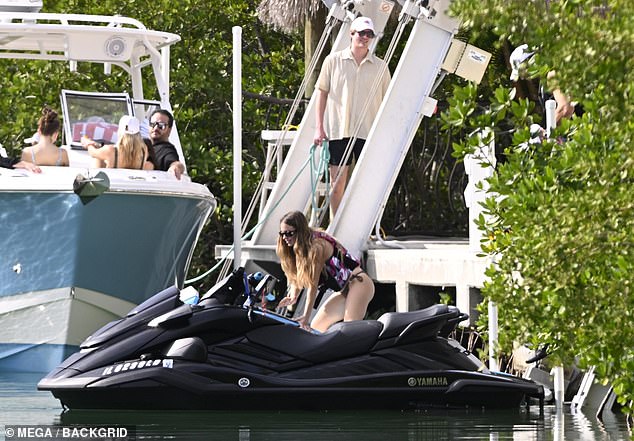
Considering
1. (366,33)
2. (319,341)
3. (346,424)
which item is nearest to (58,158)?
(366,33)

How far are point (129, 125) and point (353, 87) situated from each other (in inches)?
89.9

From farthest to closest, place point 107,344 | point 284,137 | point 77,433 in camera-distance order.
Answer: point 284,137 → point 107,344 → point 77,433

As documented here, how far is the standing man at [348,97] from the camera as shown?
1568 cm

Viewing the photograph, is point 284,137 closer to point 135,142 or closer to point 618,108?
point 135,142

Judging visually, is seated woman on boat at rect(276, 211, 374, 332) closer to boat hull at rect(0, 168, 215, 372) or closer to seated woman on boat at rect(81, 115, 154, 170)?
boat hull at rect(0, 168, 215, 372)

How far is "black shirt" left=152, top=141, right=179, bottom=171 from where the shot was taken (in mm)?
16531

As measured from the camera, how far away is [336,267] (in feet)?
37.8

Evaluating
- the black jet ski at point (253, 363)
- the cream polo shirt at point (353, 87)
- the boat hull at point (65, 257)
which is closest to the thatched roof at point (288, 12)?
the cream polo shirt at point (353, 87)

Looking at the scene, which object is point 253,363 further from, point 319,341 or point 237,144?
point 237,144

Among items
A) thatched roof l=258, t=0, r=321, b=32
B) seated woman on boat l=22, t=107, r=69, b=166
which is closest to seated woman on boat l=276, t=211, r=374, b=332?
seated woman on boat l=22, t=107, r=69, b=166

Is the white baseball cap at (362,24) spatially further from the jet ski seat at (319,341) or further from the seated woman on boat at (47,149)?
the jet ski seat at (319,341)

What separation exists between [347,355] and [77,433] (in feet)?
6.43

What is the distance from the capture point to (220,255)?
57.9 ft

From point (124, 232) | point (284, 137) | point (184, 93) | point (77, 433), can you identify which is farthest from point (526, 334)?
point (184, 93)
